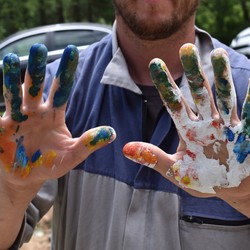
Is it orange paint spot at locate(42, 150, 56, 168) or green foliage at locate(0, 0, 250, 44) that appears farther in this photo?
green foliage at locate(0, 0, 250, 44)

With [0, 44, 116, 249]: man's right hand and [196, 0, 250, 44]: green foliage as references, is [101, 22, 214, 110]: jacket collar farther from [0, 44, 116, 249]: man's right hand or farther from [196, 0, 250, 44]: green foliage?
[196, 0, 250, 44]: green foliage

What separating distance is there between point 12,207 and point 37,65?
442 mm

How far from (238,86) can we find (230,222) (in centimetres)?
43

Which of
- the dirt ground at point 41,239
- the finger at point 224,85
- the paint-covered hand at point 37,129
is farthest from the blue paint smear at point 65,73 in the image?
the dirt ground at point 41,239

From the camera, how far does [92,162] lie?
5.44ft

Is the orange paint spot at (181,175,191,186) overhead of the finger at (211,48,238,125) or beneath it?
beneath

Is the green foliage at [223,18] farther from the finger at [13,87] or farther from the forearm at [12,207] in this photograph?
the finger at [13,87]

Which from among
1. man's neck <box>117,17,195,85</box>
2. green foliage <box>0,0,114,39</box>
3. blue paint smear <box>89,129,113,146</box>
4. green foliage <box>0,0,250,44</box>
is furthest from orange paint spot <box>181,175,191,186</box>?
green foliage <box>0,0,250,44</box>

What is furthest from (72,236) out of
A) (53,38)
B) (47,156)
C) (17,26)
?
(17,26)

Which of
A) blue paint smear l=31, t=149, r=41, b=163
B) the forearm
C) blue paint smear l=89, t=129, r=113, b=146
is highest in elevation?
blue paint smear l=89, t=129, r=113, b=146

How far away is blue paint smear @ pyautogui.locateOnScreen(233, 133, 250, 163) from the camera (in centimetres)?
123

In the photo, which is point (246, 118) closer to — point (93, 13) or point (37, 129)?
point (37, 129)

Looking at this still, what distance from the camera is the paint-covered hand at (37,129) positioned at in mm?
1324

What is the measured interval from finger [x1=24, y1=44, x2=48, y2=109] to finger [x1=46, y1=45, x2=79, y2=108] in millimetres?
40
